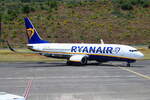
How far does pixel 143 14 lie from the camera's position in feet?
408

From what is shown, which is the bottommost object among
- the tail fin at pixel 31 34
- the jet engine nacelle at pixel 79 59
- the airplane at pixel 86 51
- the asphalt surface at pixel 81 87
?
the asphalt surface at pixel 81 87

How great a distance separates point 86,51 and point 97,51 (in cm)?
174

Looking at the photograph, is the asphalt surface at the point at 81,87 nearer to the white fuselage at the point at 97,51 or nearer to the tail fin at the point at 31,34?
the white fuselage at the point at 97,51

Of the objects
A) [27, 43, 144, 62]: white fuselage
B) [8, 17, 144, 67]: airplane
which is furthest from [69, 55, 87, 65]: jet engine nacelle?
[27, 43, 144, 62]: white fuselage

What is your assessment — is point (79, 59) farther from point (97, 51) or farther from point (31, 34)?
point (31, 34)

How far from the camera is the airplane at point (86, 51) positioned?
5072 cm

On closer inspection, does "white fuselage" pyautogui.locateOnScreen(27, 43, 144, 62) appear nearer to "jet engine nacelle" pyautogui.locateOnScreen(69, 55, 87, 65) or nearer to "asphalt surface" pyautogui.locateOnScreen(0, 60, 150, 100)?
"jet engine nacelle" pyautogui.locateOnScreen(69, 55, 87, 65)

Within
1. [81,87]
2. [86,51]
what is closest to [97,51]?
[86,51]

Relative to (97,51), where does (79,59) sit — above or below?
below

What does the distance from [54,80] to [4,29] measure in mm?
75630

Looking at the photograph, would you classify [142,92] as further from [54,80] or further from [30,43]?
[30,43]

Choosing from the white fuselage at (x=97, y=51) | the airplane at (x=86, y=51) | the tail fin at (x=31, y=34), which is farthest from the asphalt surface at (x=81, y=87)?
the tail fin at (x=31, y=34)

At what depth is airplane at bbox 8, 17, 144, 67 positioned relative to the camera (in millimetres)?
50719

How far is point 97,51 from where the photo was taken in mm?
52438
